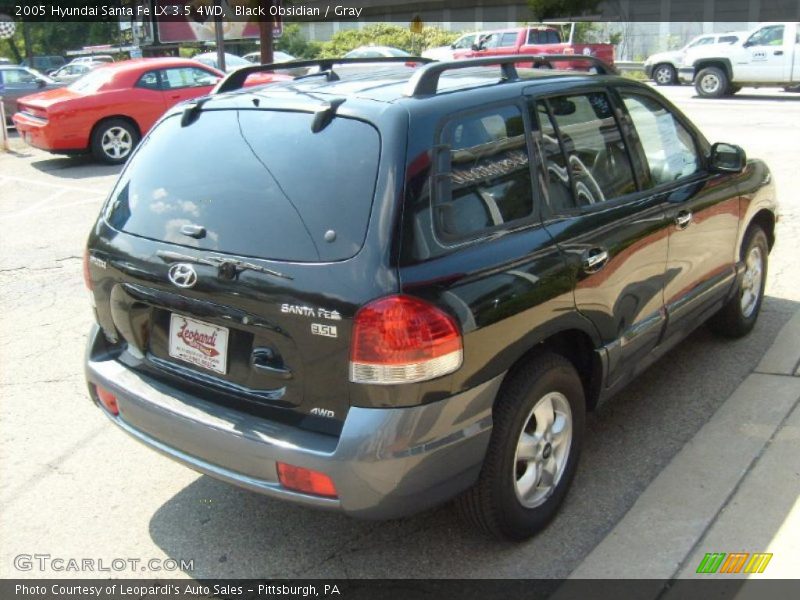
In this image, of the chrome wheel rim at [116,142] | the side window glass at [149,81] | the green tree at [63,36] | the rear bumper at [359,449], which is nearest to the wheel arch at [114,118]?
the chrome wheel rim at [116,142]

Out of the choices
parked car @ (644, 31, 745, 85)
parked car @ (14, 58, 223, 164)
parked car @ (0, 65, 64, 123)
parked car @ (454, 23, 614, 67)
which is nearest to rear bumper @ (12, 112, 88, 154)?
parked car @ (14, 58, 223, 164)

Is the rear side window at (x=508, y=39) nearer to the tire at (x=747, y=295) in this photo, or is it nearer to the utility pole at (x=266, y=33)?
the utility pole at (x=266, y=33)

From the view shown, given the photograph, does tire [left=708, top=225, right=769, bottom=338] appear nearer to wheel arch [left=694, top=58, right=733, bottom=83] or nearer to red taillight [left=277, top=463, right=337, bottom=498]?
red taillight [left=277, top=463, right=337, bottom=498]

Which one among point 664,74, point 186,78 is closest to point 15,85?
point 186,78

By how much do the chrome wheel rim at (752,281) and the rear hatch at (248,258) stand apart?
3.24m

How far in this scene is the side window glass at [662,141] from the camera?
163 inches

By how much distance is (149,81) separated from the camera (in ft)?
43.2

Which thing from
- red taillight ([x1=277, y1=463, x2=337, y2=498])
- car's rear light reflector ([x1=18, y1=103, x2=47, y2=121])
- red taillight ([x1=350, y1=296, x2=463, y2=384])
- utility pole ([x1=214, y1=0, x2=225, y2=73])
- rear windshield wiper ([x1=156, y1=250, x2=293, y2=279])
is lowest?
red taillight ([x1=277, y1=463, x2=337, y2=498])

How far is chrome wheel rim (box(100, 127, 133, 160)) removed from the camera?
12.8 metres

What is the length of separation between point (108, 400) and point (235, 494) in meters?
0.71

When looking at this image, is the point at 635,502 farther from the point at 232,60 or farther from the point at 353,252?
the point at 232,60

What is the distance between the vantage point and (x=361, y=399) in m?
2.71

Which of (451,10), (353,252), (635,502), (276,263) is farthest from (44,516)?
(451,10)

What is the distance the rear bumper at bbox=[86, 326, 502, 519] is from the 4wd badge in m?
0.27
